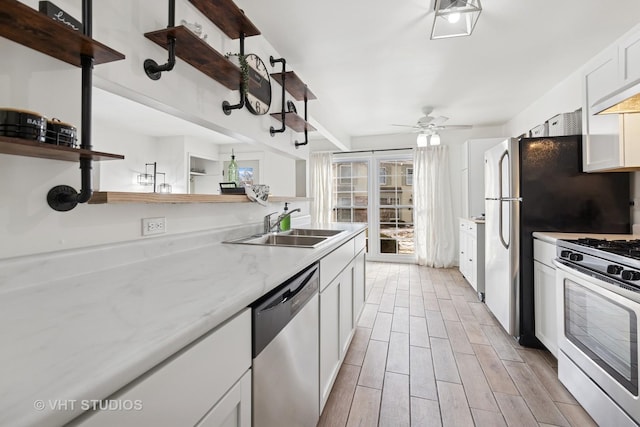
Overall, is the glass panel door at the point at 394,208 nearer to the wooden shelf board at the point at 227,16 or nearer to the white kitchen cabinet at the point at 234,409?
the wooden shelf board at the point at 227,16

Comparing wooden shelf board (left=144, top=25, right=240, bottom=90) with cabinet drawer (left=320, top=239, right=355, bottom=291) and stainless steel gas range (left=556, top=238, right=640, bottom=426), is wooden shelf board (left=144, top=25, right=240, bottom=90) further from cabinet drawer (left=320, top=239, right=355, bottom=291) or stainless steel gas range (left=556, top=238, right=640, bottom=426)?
stainless steel gas range (left=556, top=238, right=640, bottom=426)

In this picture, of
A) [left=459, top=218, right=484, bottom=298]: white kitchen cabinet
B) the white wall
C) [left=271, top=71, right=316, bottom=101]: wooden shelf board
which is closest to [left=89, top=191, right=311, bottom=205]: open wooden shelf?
the white wall

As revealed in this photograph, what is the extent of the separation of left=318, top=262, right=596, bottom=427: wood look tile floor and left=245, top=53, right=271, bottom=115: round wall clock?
6.24ft

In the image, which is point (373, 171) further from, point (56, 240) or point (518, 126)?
point (56, 240)

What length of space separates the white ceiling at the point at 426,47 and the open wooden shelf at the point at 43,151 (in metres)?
1.55

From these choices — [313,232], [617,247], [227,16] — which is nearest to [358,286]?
[313,232]

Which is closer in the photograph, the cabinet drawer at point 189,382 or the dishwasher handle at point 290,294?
the cabinet drawer at point 189,382

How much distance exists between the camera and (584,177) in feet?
7.36

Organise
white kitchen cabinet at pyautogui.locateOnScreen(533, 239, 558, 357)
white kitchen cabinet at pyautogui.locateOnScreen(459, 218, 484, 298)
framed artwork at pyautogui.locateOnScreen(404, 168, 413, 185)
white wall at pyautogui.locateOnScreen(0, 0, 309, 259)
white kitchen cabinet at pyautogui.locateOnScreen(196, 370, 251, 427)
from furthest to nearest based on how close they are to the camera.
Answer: framed artwork at pyautogui.locateOnScreen(404, 168, 413, 185), white kitchen cabinet at pyautogui.locateOnScreen(459, 218, 484, 298), white kitchen cabinet at pyautogui.locateOnScreen(533, 239, 558, 357), white wall at pyautogui.locateOnScreen(0, 0, 309, 259), white kitchen cabinet at pyautogui.locateOnScreen(196, 370, 251, 427)

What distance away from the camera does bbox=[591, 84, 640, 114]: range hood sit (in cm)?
152

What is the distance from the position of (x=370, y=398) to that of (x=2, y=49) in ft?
6.97

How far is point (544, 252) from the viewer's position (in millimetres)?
2139

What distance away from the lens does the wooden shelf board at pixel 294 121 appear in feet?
7.48

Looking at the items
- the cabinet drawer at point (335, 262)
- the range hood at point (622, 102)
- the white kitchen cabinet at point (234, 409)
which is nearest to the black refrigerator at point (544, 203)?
the range hood at point (622, 102)
